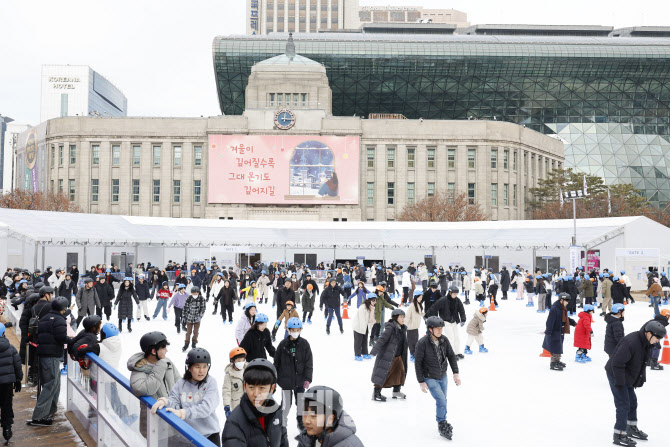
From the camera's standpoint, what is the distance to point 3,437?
22.1 ft

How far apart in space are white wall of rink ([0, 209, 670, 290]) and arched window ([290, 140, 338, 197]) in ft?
56.6

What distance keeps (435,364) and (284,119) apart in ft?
191

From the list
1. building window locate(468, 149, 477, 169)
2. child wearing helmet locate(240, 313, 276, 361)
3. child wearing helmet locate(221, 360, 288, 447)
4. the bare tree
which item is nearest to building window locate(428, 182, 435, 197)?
the bare tree

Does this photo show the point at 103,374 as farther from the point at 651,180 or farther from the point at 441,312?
the point at 651,180

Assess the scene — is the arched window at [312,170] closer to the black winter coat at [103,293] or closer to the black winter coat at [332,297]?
the black winter coat at [332,297]

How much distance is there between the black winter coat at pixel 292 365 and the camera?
741 cm

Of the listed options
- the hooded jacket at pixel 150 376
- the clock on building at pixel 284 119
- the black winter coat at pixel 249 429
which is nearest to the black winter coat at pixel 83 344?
the hooded jacket at pixel 150 376

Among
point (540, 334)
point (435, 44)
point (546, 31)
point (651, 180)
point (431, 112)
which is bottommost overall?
point (540, 334)

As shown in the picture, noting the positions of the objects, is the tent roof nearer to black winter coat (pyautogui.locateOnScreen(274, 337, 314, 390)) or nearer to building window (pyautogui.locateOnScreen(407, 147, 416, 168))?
building window (pyautogui.locateOnScreen(407, 147, 416, 168))

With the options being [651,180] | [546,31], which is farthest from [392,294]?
[546,31]

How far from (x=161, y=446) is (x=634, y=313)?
2175 cm

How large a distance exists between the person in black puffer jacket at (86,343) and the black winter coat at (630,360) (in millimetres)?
6043

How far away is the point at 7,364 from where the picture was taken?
6570mm

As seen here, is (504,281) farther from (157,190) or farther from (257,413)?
(157,190)
